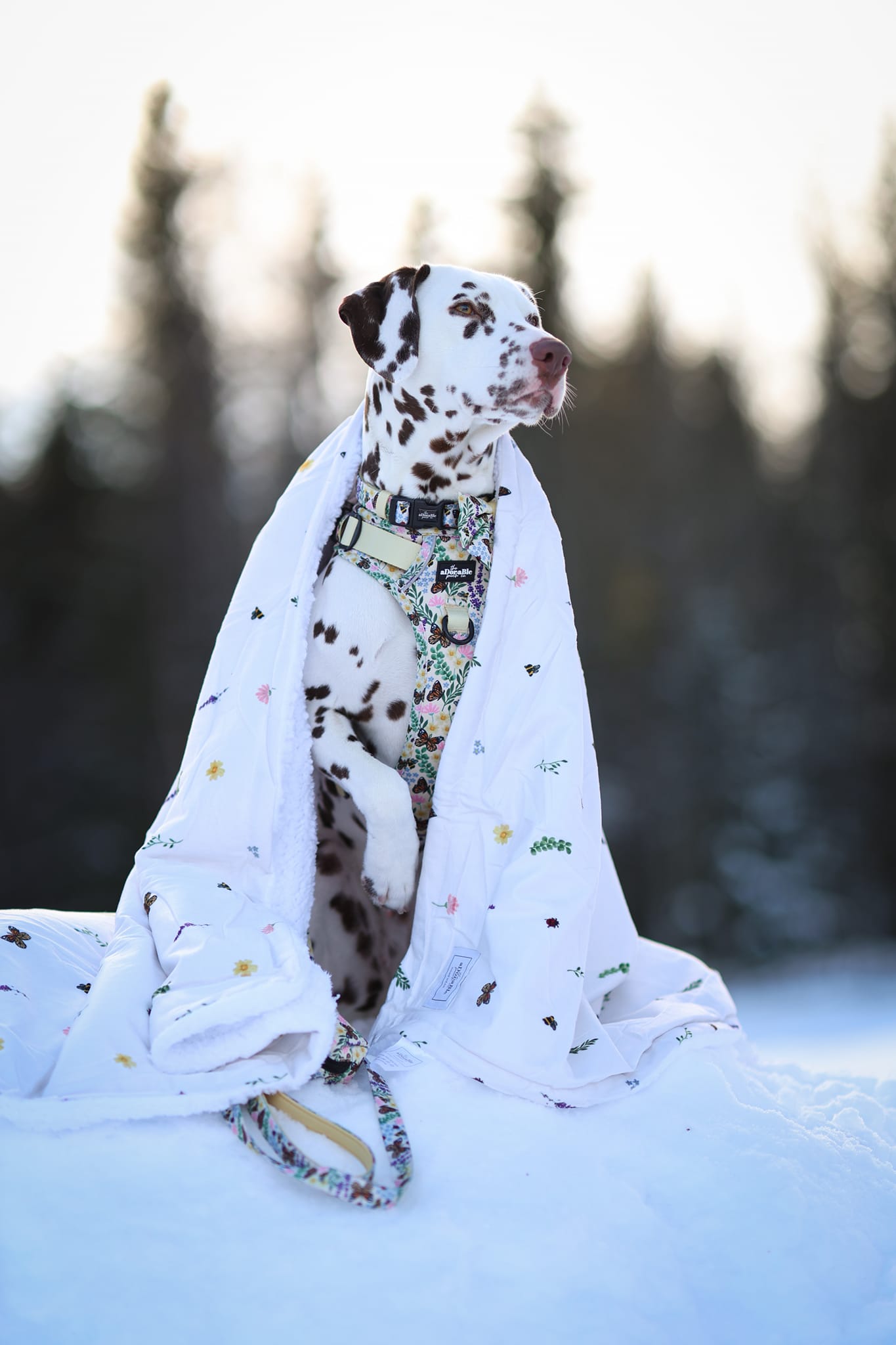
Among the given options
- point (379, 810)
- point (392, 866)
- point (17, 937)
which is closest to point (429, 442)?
point (379, 810)

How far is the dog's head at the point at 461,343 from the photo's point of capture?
10.4ft

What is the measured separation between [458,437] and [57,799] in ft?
44.4

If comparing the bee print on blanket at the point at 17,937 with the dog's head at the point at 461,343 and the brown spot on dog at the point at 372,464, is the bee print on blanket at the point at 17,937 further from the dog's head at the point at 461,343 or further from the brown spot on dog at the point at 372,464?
the dog's head at the point at 461,343

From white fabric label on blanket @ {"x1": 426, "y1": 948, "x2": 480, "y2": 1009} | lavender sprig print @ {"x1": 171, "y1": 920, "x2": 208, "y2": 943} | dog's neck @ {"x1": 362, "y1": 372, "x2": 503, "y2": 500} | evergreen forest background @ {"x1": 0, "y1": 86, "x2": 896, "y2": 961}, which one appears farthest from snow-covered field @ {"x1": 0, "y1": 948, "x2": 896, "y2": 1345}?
evergreen forest background @ {"x1": 0, "y1": 86, "x2": 896, "y2": 961}

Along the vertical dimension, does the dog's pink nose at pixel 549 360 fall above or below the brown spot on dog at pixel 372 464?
above

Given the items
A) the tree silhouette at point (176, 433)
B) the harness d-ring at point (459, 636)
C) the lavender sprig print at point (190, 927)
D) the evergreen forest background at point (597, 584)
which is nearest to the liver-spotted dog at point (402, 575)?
the harness d-ring at point (459, 636)

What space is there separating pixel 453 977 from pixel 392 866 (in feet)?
1.11

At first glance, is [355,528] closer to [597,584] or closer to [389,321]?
[389,321]

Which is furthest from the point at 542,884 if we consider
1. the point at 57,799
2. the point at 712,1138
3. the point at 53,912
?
the point at 57,799

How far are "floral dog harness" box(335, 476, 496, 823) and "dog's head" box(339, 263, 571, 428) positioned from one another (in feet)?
1.10

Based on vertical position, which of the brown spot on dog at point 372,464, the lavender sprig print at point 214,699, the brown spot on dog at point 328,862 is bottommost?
the brown spot on dog at point 328,862

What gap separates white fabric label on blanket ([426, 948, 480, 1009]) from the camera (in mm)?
2822

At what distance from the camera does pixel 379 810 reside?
2.95 metres

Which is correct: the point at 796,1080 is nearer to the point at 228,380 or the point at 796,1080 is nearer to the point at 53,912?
the point at 53,912
